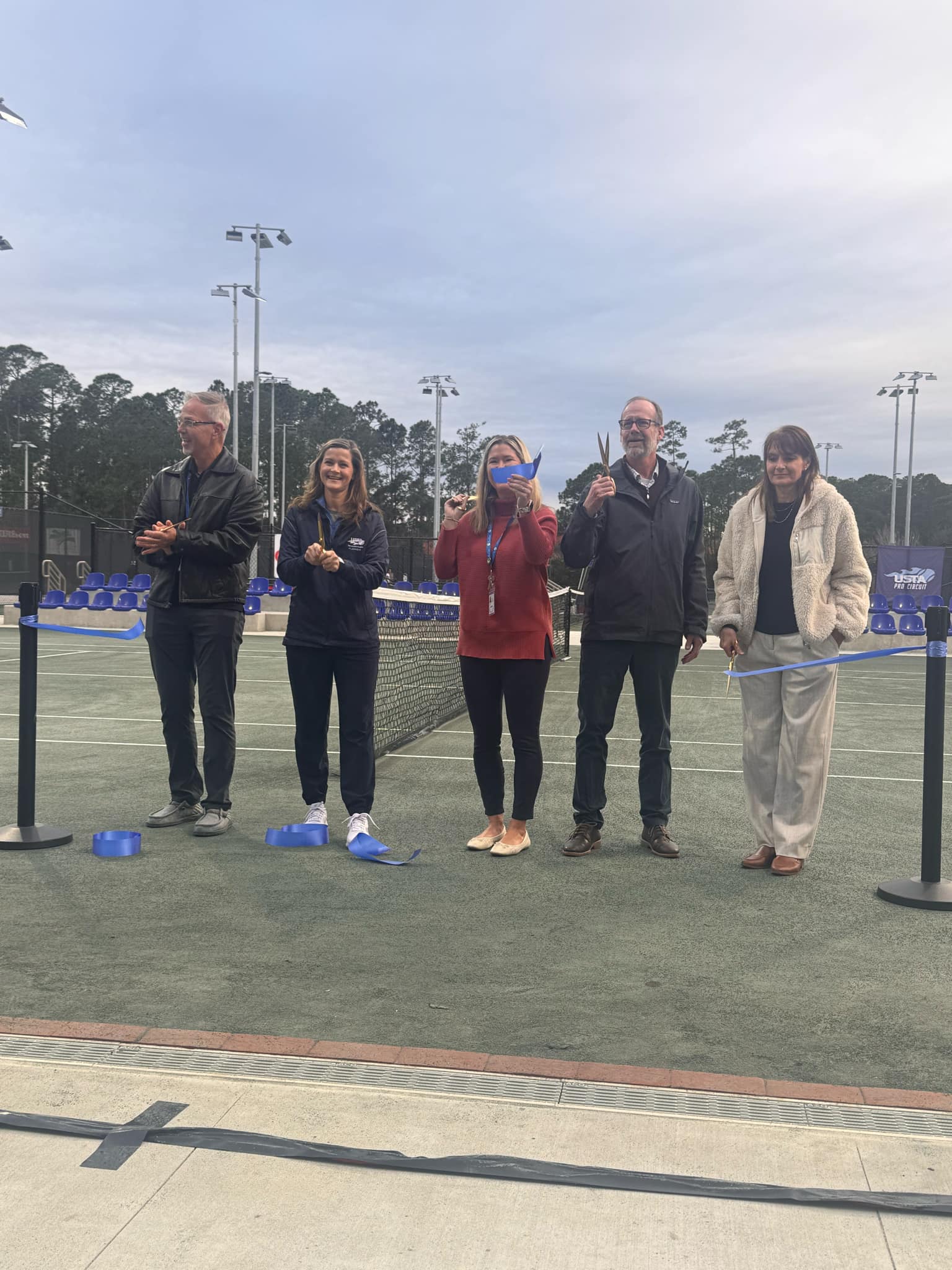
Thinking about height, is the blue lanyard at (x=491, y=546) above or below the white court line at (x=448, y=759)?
above

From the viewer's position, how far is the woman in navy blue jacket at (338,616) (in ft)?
17.5

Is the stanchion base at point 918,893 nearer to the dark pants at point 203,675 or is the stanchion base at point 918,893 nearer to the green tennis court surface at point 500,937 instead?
the green tennis court surface at point 500,937

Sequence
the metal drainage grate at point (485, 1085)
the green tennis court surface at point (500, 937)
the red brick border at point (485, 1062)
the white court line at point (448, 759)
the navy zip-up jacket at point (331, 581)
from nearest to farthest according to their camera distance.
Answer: the metal drainage grate at point (485, 1085), the red brick border at point (485, 1062), the green tennis court surface at point (500, 937), the navy zip-up jacket at point (331, 581), the white court line at point (448, 759)

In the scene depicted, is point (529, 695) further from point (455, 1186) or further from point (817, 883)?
point (455, 1186)

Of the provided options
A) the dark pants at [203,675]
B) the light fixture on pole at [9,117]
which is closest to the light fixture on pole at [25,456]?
the light fixture on pole at [9,117]

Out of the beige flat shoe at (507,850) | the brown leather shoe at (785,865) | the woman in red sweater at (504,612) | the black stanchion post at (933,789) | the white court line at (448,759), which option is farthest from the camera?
the white court line at (448,759)

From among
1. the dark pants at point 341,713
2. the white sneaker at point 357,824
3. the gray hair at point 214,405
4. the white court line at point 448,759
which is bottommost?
the white court line at point 448,759

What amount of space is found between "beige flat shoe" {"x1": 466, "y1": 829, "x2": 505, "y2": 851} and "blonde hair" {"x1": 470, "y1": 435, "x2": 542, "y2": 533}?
1422 millimetres

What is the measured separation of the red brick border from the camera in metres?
2.74

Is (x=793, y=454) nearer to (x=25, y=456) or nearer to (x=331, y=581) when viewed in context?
(x=331, y=581)

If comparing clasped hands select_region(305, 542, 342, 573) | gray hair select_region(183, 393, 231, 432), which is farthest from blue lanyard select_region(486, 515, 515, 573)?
gray hair select_region(183, 393, 231, 432)

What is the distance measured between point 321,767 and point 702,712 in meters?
6.90

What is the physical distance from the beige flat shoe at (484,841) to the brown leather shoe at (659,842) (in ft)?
2.24

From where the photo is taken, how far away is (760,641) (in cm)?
503
